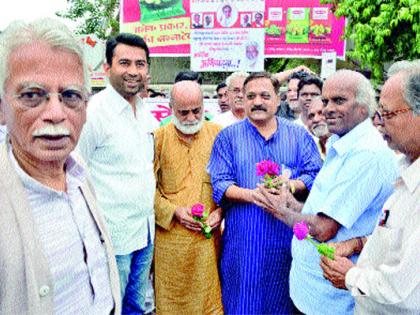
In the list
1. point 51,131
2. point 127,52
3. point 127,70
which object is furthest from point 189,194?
point 51,131

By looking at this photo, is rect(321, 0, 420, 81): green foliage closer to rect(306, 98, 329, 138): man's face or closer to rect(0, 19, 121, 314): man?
rect(306, 98, 329, 138): man's face

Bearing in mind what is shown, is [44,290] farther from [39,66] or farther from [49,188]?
[39,66]

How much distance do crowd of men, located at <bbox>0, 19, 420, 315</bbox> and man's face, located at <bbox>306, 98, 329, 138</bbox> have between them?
2 cm

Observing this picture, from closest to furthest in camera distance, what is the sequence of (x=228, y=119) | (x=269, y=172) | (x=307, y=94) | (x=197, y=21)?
(x=269, y=172) < (x=307, y=94) < (x=228, y=119) < (x=197, y=21)

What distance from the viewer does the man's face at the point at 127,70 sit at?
3342 millimetres

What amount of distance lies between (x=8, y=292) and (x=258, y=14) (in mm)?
12403

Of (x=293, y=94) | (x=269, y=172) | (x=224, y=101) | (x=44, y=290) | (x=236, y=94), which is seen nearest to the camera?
(x=44, y=290)

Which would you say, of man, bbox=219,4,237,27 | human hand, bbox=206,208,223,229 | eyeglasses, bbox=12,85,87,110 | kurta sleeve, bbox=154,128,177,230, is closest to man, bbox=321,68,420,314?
eyeglasses, bbox=12,85,87,110

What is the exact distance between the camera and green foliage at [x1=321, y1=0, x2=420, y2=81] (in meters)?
9.93

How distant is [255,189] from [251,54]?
32.7ft

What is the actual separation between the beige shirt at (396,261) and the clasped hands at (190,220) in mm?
1480

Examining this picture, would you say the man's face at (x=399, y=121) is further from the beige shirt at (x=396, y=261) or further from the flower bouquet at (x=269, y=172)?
the flower bouquet at (x=269, y=172)

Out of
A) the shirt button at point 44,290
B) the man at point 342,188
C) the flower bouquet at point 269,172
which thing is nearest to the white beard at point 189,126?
the flower bouquet at point 269,172

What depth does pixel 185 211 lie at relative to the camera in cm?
337
